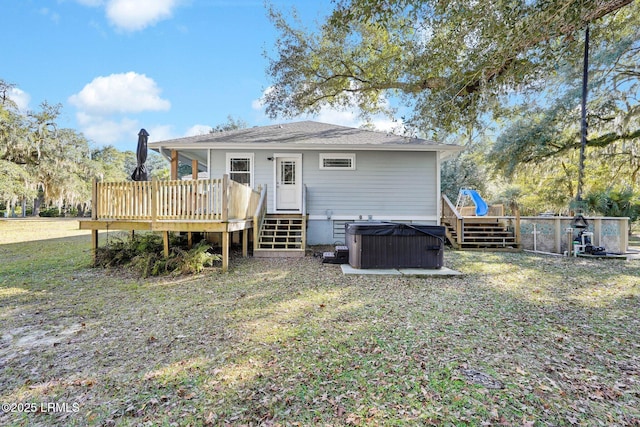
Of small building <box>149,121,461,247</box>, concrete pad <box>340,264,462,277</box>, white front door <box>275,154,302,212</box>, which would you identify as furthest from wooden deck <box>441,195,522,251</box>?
white front door <box>275,154,302,212</box>

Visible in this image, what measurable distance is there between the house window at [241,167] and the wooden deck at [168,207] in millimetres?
3255

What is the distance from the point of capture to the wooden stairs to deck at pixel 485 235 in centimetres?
995

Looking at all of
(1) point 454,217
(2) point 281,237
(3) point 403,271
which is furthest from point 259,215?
(1) point 454,217

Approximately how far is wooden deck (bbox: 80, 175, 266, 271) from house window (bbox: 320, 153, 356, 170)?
3910mm

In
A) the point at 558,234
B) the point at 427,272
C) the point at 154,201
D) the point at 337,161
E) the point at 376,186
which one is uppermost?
the point at 337,161

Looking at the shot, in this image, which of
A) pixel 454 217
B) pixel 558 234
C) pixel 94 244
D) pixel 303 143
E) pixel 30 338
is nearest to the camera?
pixel 30 338

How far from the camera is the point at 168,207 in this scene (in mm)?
6594

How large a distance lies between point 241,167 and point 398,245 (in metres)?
5.90

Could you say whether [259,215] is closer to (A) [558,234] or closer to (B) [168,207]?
(B) [168,207]

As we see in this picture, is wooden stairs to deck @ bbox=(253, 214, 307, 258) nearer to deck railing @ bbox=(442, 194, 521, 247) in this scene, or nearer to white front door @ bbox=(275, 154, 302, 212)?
white front door @ bbox=(275, 154, 302, 212)

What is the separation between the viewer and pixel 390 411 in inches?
82.0

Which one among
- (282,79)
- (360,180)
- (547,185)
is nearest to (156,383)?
(360,180)

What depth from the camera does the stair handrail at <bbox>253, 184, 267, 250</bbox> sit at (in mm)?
8484

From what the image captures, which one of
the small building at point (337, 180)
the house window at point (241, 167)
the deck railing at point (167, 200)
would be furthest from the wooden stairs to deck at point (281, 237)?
the deck railing at point (167, 200)
